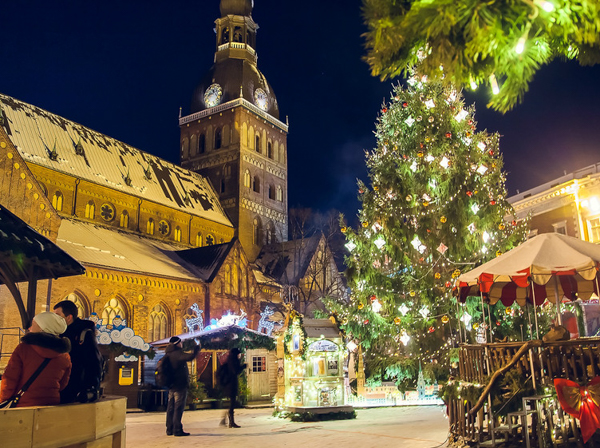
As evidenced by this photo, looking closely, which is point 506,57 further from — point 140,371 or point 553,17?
point 140,371

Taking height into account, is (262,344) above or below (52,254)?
below

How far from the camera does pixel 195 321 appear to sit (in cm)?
2833

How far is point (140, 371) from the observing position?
21016 mm

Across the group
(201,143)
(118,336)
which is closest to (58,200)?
(118,336)

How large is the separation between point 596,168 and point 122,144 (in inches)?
1227

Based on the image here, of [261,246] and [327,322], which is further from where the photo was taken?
[261,246]

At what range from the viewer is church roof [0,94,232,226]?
1239 inches

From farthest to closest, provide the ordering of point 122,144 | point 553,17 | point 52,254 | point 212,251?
point 122,144
point 212,251
point 52,254
point 553,17

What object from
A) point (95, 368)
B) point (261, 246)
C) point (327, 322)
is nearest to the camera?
point (95, 368)

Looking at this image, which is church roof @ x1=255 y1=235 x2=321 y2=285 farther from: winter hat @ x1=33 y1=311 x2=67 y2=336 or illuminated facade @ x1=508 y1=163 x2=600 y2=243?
winter hat @ x1=33 y1=311 x2=67 y2=336

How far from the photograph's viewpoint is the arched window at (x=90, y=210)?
32875mm

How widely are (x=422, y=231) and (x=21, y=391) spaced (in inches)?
523

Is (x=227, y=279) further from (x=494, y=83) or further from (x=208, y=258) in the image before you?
(x=494, y=83)

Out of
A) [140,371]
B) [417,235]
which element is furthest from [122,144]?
[417,235]
